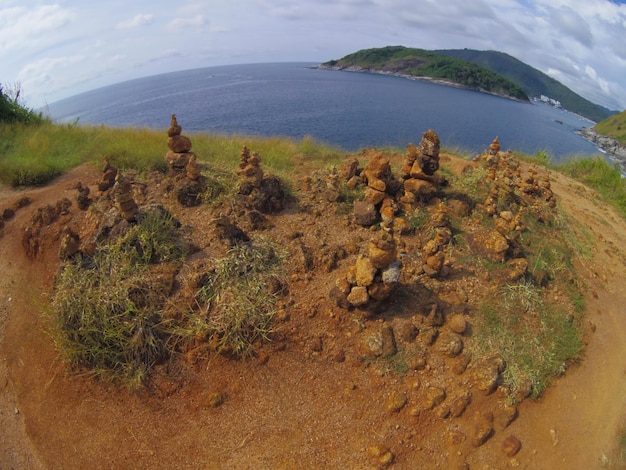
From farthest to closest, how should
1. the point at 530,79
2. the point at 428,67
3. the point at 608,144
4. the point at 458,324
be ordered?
the point at 530,79 → the point at 428,67 → the point at 608,144 → the point at 458,324

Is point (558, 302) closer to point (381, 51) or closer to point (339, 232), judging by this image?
point (339, 232)

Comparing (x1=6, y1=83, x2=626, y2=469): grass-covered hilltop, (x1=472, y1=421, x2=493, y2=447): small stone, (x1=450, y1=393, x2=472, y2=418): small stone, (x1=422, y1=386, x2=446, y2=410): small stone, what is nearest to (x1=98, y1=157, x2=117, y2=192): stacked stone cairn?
(x1=6, y1=83, x2=626, y2=469): grass-covered hilltop

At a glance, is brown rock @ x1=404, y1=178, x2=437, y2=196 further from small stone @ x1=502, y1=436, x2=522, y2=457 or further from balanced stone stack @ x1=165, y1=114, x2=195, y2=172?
balanced stone stack @ x1=165, y1=114, x2=195, y2=172

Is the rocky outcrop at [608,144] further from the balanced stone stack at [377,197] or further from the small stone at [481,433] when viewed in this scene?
the small stone at [481,433]

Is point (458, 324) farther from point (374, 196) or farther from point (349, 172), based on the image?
point (349, 172)

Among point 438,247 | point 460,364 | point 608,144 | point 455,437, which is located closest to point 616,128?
point 608,144

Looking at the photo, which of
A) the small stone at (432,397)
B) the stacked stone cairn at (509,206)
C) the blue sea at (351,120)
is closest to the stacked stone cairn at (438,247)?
the stacked stone cairn at (509,206)
